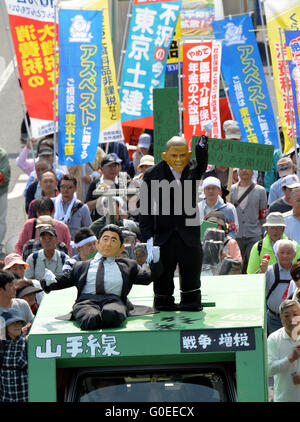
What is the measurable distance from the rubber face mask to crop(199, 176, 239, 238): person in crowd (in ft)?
15.0

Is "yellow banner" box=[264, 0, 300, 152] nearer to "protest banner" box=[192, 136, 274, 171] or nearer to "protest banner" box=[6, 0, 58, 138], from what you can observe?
"protest banner" box=[192, 136, 274, 171]

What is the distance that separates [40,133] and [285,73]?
3824 mm

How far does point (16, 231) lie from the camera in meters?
19.7

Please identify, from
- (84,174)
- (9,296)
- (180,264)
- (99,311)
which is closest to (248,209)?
(84,174)

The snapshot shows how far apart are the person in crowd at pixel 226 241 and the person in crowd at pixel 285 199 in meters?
1.27

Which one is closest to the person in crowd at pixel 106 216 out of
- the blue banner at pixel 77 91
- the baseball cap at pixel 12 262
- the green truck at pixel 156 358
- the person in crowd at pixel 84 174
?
the baseball cap at pixel 12 262

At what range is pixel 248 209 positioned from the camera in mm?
13969

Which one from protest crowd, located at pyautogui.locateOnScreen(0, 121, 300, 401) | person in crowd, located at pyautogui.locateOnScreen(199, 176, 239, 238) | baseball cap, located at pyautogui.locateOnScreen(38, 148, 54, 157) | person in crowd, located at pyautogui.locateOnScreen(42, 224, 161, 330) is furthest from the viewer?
baseball cap, located at pyautogui.locateOnScreen(38, 148, 54, 157)

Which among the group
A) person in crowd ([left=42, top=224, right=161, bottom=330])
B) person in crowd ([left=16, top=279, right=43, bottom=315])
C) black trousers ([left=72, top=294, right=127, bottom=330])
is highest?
person in crowd ([left=42, top=224, right=161, bottom=330])

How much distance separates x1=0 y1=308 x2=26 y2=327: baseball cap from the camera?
31.0ft

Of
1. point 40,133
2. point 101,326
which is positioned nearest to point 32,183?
point 40,133

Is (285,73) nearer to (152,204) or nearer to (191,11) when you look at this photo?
(152,204)

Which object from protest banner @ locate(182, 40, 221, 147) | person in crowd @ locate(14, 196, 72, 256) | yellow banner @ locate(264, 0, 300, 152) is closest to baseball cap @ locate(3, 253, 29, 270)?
person in crowd @ locate(14, 196, 72, 256)

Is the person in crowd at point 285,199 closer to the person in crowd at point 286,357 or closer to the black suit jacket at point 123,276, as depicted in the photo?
the person in crowd at point 286,357
